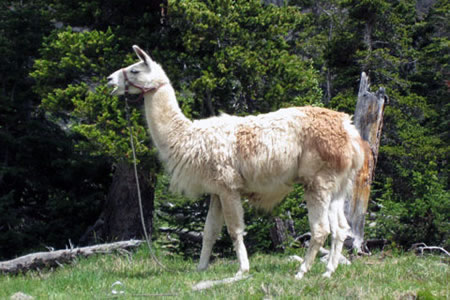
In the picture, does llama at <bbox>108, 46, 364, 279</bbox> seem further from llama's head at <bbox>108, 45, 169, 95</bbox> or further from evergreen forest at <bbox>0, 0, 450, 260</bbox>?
evergreen forest at <bbox>0, 0, 450, 260</bbox>

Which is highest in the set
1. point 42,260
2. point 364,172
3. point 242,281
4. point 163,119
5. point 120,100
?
→ point 120,100

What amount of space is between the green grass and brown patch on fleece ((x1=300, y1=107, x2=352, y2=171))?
1.34 m

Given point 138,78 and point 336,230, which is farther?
point 138,78

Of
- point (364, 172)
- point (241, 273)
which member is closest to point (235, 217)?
point (241, 273)

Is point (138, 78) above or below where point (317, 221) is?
above

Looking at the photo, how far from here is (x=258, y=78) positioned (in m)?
9.85

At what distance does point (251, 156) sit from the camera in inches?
278

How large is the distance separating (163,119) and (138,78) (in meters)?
0.64

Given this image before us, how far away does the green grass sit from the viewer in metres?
5.45

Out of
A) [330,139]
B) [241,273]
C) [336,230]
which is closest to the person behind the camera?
[241,273]

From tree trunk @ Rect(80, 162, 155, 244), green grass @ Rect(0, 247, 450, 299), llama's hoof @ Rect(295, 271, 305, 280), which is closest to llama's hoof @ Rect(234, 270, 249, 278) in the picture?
green grass @ Rect(0, 247, 450, 299)

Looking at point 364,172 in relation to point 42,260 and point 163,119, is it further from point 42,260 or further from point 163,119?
point 42,260

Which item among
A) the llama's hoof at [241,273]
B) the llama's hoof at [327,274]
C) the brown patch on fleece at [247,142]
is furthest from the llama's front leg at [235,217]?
the llama's hoof at [327,274]

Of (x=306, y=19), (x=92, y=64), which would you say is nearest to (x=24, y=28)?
(x=92, y=64)
